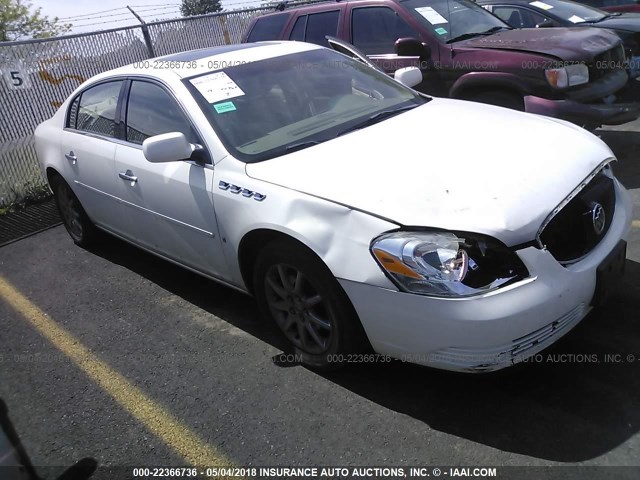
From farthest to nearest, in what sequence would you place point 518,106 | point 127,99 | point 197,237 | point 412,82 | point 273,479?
point 518,106 < point 412,82 < point 127,99 < point 197,237 < point 273,479

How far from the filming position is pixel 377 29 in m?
6.38

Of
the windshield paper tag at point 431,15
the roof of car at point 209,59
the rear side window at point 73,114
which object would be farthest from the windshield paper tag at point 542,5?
the rear side window at point 73,114

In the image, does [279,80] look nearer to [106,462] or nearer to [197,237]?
[197,237]

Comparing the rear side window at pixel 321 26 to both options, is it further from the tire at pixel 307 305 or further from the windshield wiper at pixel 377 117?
the tire at pixel 307 305

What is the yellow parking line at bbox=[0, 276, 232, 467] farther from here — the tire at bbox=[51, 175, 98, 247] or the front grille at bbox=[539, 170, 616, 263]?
the front grille at bbox=[539, 170, 616, 263]

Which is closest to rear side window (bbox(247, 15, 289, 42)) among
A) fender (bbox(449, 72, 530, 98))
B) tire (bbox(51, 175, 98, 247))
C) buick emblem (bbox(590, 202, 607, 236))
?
fender (bbox(449, 72, 530, 98))

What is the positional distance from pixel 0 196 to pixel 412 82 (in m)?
5.33

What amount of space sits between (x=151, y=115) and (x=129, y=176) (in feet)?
1.45

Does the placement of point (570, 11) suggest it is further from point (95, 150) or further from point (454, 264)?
point (454, 264)

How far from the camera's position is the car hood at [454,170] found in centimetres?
242

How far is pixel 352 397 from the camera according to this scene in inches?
112

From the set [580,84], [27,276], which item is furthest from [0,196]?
[580,84]

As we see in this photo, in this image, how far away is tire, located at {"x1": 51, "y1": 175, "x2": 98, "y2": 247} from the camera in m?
5.00

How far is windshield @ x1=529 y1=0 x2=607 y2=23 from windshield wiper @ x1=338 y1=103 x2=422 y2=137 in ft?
16.8
